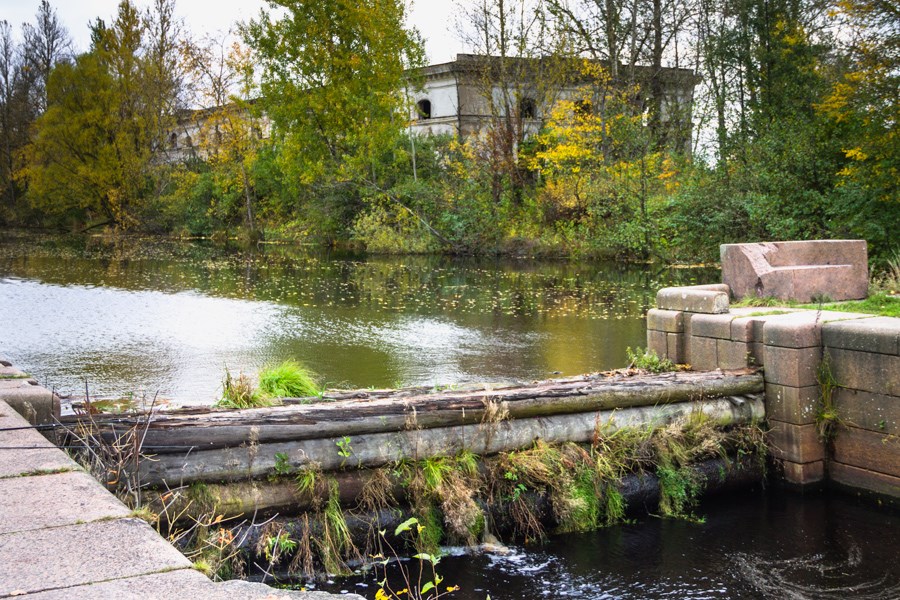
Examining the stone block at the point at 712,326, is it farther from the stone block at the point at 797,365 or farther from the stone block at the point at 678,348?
the stone block at the point at 797,365

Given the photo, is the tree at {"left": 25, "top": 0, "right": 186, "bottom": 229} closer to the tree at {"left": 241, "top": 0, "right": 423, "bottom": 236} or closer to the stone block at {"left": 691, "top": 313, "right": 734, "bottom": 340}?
the tree at {"left": 241, "top": 0, "right": 423, "bottom": 236}

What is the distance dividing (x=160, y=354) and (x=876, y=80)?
15155 mm

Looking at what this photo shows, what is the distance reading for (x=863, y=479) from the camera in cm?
749

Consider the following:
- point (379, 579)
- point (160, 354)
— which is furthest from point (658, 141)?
point (379, 579)

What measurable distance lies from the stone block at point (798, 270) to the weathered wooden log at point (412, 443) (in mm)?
2301

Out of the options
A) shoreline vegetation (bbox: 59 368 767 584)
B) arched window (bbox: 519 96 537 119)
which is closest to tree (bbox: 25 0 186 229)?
arched window (bbox: 519 96 537 119)

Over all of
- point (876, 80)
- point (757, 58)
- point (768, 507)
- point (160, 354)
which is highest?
point (757, 58)

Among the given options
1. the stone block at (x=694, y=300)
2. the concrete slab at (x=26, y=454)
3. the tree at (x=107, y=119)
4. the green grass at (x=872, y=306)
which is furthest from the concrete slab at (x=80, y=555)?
the tree at (x=107, y=119)

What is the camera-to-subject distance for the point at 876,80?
56.5ft

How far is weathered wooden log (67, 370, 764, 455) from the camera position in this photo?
18.7ft

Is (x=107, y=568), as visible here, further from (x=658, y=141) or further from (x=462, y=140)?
(x=462, y=140)

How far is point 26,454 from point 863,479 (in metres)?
6.82

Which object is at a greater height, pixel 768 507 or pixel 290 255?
pixel 290 255

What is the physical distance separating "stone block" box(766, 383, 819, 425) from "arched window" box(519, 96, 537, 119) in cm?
2722
